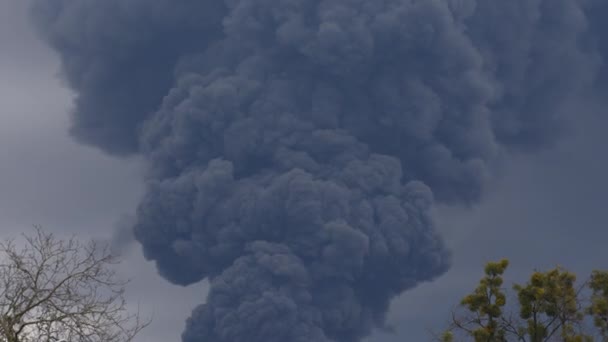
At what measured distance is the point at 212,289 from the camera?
177 feet

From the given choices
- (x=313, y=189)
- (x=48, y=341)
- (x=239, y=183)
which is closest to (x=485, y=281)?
(x=48, y=341)

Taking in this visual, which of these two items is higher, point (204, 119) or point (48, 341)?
point (204, 119)

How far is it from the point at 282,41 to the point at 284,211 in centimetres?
1024

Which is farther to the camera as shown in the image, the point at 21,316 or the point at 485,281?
the point at 485,281

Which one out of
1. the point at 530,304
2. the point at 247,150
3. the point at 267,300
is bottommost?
the point at 530,304

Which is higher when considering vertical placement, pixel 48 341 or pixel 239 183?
pixel 239 183

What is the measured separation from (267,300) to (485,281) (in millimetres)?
37368

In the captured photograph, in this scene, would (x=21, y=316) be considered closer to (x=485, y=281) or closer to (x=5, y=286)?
(x=5, y=286)

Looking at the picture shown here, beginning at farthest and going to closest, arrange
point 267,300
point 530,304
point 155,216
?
1. point 155,216
2. point 267,300
3. point 530,304

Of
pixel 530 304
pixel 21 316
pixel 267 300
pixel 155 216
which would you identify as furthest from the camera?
pixel 155 216

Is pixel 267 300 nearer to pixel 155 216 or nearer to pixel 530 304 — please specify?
pixel 155 216

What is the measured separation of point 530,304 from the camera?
14758mm

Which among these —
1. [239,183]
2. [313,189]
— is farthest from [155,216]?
[313,189]

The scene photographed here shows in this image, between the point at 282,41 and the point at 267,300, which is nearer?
the point at 267,300
